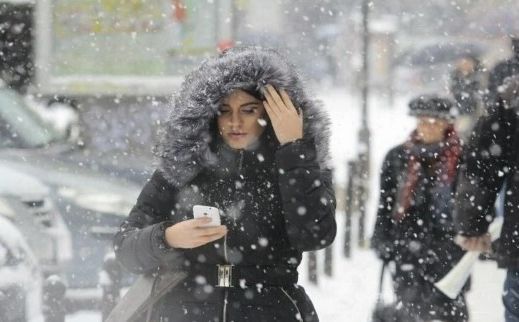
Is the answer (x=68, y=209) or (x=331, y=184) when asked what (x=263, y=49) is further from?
(x=68, y=209)

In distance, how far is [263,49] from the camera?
3465mm

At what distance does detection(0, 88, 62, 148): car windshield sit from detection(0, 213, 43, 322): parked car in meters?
1.57

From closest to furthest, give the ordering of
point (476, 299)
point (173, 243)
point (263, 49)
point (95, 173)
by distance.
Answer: point (173, 243), point (263, 49), point (95, 173), point (476, 299)

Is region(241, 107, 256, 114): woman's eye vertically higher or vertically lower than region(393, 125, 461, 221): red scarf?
higher

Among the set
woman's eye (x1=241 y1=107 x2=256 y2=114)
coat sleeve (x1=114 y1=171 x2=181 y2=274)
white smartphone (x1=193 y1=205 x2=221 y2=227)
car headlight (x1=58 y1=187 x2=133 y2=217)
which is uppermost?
woman's eye (x1=241 y1=107 x2=256 y2=114)

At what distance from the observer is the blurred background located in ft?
18.9

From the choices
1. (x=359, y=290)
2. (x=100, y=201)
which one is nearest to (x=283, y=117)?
(x=100, y=201)

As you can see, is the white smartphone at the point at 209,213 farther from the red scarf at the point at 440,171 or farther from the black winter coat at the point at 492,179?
the red scarf at the point at 440,171

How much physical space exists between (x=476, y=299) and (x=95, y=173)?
340cm

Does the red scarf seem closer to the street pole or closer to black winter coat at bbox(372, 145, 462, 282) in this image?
black winter coat at bbox(372, 145, 462, 282)

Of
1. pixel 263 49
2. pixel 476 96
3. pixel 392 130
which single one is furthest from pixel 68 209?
pixel 392 130

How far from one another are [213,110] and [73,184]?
3322mm

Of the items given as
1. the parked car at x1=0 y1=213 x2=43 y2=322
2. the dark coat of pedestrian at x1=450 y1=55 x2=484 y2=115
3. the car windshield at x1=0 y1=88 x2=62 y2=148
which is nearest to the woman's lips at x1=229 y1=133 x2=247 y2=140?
the parked car at x1=0 y1=213 x2=43 y2=322

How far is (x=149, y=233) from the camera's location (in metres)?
3.12
